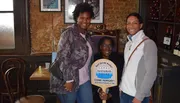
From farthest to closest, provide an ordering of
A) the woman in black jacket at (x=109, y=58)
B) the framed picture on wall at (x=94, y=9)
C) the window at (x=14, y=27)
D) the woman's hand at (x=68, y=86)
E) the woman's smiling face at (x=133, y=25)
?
the framed picture on wall at (x=94, y=9)
the window at (x=14, y=27)
the woman in black jacket at (x=109, y=58)
the woman's hand at (x=68, y=86)
the woman's smiling face at (x=133, y=25)

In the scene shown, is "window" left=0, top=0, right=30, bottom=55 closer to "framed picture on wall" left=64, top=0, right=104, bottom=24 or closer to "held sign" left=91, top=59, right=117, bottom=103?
"framed picture on wall" left=64, top=0, right=104, bottom=24

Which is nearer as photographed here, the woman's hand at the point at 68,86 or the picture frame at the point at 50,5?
the woman's hand at the point at 68,86

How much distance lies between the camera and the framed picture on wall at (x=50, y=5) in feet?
12.4

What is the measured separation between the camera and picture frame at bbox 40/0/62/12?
12.4ft

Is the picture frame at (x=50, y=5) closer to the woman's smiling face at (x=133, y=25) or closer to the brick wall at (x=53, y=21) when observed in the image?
the brick wall at (x=53, y=21)

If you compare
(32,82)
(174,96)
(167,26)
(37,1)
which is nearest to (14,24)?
(37,1)

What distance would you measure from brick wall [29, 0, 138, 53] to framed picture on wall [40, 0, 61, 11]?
0.22ft

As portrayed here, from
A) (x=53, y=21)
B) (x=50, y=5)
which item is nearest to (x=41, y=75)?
(x=53, y=21)

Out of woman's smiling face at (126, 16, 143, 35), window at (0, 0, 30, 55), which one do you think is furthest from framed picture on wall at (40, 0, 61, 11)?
woman's smiling face at (126, 16, 143, 35)

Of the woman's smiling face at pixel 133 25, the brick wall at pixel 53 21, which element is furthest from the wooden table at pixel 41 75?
the woman's smiling face at pixel 133 25

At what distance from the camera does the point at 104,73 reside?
2.15 m

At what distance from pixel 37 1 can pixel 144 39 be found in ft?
7.82

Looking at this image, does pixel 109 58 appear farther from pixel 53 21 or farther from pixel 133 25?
pixel 53 21

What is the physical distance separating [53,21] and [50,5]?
26 cm
